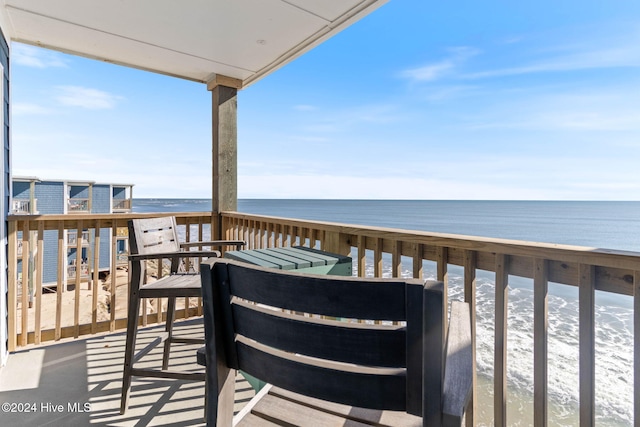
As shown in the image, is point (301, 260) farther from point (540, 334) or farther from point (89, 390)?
point (89, 390)

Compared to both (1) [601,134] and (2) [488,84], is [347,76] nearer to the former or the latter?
(2) [488,84]

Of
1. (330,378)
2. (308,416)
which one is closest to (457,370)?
(330,378)

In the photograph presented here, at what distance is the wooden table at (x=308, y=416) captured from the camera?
898 millimetres

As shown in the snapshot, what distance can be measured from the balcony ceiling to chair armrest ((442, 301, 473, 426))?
2194 mm

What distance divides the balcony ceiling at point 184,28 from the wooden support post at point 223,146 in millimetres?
310

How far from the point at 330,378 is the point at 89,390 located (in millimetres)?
2224

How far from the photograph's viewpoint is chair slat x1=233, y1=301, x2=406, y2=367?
2.02 feet

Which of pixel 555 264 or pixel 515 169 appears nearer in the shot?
pixel 555 264

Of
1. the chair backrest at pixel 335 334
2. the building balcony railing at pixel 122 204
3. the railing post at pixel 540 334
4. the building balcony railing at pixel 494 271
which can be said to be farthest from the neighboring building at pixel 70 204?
the railing post at pixel 540 334

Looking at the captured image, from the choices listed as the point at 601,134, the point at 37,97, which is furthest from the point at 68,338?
the point at 601,134

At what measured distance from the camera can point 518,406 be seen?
2771 millimetres

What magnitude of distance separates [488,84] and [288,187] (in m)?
17.1

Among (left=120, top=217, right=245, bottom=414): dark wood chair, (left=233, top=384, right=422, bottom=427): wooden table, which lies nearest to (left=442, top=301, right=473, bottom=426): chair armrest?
(left=233, top=384, right=422, bottom=427): wooden table

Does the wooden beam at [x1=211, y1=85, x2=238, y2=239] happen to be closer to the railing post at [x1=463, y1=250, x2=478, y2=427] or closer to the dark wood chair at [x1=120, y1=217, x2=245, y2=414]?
the dark wood chair at [x1=120, y1=217, x2=245, y2=414]
